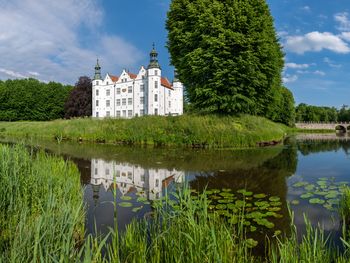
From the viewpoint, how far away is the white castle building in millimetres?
Result: 49781

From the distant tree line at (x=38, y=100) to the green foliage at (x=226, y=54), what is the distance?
144 ft

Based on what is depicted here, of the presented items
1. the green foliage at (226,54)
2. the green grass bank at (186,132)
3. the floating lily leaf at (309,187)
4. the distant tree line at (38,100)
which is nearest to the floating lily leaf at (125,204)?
the floating lily leaf at (309,187)

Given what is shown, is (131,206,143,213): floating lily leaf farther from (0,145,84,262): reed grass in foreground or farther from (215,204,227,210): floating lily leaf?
(215,204,227,210): floating lily leaf

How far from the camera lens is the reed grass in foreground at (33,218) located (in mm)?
2090

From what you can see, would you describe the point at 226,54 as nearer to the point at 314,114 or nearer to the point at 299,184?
the point at 299,184

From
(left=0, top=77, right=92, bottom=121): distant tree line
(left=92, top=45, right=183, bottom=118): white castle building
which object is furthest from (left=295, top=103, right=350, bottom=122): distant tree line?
(left=0, top=77, right=92, bottom=121): distant tree line

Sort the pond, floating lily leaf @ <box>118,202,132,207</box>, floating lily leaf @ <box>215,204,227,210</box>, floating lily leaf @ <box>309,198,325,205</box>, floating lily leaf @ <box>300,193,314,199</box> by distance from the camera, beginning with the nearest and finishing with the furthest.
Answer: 1. the pond
2. floating lily leaf @ <box>215,204,227,210</box>
3. floating lily leaf @ <box>118,202,132,207</box>
4. floating lily leaf @ <box>309,198,325,205</box>
5. floating lily leaf @ <box>300,193,314,199</box>

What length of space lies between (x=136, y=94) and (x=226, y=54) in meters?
35.9

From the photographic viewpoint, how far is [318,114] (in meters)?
97.6

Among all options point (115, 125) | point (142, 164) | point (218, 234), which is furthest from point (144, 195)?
point (115, 125)

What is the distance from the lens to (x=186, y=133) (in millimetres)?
19109

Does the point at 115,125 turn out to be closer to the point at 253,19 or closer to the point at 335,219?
the point at 253,19

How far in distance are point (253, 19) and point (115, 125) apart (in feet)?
47.3

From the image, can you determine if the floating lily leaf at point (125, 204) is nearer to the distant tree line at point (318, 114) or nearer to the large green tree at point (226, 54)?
the large green tree at point (226, 54)
